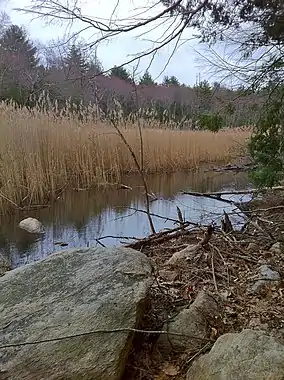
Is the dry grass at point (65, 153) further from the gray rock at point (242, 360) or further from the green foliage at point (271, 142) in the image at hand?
the gray rock at point (242, 360)

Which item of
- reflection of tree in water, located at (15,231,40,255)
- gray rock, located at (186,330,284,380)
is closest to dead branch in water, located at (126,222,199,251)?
reflection of tree in water, located at (15,231,40,255)


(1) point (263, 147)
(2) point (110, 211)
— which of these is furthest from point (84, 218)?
(1) point (263, 147)

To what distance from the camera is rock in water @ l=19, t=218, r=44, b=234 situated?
421 centimetres

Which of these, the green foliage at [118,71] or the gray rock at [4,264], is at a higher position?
the green foliage at [118,71]

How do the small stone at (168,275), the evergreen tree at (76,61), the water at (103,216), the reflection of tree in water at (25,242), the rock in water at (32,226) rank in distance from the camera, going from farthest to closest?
the rock in water at (32,226)
the water at (103,216)
the reflection of tree in water at (25,242)
the evergreen tree at (76,61)
the small stone at (168,275)

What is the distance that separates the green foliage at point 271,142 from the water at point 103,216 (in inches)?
29.9

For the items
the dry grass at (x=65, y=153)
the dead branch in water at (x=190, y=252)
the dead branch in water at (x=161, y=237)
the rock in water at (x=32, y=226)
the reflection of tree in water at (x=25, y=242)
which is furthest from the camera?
the dry grass at (x=65, y=153)

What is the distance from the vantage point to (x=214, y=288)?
195cm

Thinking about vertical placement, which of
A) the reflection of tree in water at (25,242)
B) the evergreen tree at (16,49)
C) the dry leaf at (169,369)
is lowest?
the reflection of tree in water at (25,242)

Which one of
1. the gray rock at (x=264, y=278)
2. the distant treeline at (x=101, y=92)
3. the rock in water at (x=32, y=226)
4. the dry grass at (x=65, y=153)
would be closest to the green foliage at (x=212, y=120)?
the distant treeline at (x=101, y=92)

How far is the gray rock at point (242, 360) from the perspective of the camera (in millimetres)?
1139

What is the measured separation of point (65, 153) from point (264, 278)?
4195 mm

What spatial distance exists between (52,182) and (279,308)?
4.10 meters

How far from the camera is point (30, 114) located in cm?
542
